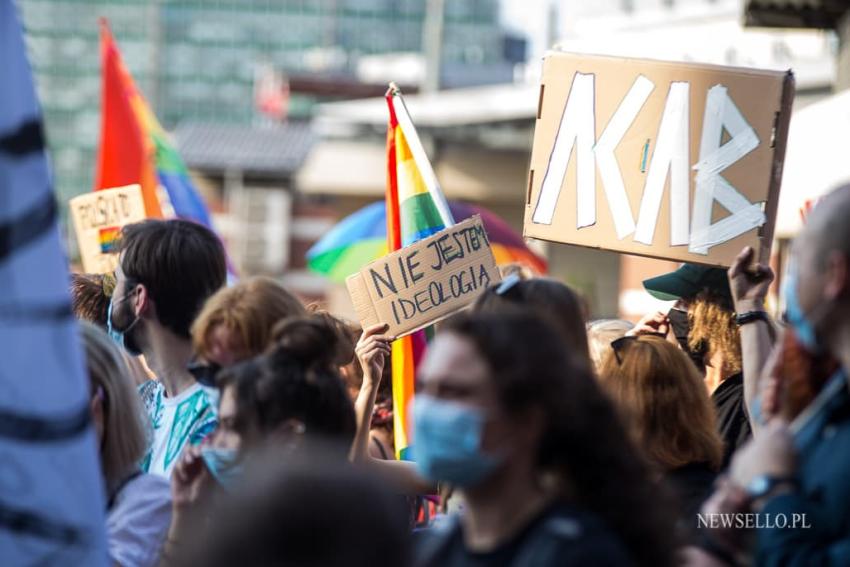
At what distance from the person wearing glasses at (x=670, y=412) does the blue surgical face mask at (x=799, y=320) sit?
0.89 m

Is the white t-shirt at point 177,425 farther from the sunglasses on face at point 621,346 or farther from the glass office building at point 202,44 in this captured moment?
the glass office building at point 202,44

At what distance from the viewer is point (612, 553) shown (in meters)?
2.22

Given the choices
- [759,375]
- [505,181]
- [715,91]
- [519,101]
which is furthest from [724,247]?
[505,181]

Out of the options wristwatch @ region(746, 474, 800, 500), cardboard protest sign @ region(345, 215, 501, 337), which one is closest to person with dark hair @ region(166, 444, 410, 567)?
wristwatch @ region(746, 474, 800, 500)

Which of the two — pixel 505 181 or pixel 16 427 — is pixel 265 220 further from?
pixel 16 427

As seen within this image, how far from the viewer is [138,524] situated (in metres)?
3.27

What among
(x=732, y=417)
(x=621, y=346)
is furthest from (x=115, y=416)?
(x=732, y=417)

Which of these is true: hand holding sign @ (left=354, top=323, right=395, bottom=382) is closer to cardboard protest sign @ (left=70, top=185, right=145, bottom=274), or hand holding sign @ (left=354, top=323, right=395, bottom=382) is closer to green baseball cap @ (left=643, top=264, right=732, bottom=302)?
green baseball cap @ (left=643, top=264, right=732, bottom=302)

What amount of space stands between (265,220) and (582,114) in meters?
28.8

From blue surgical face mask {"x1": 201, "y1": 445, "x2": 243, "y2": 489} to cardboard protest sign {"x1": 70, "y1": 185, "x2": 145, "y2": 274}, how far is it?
338 cm

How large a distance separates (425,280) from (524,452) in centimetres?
224

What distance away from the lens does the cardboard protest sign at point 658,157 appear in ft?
13.8

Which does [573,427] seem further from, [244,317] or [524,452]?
[244,317]

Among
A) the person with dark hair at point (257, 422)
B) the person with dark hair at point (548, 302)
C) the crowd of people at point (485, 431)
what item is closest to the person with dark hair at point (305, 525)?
the crowd of people at point (485, 431)
